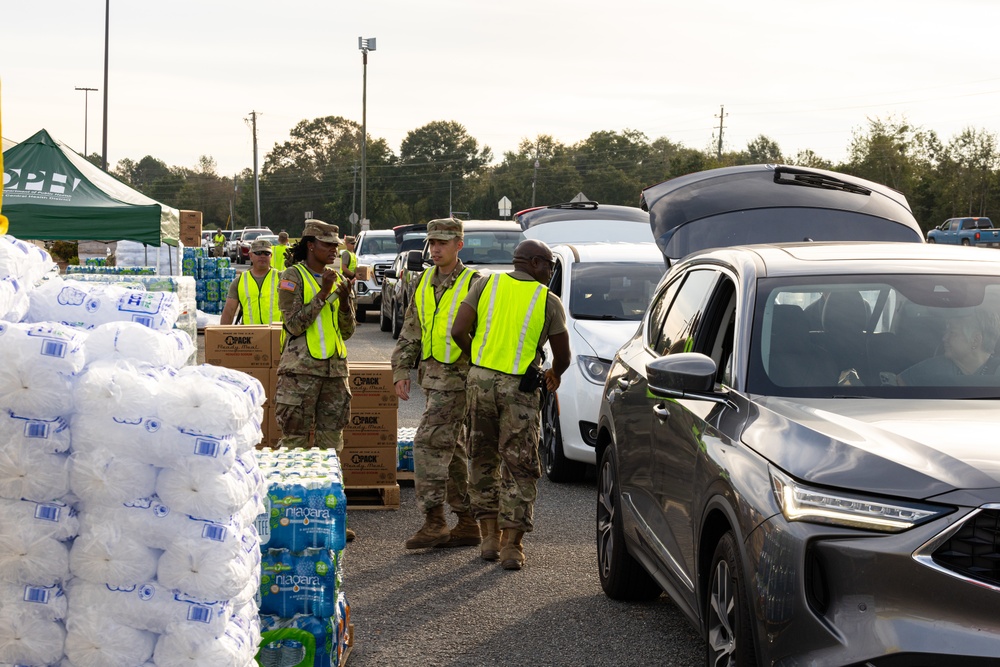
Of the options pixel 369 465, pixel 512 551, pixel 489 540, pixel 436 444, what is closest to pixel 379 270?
pixel 369 465

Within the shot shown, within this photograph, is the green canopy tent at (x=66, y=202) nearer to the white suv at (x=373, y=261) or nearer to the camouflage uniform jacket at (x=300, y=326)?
the camouflage uniform jacket at (x=300, y=326)

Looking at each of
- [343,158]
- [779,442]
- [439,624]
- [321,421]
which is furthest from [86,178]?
[343,158]

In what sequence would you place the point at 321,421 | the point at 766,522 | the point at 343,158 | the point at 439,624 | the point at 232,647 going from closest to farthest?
the point at 766,522
the point at 232,647
the point at 439,624
the point at 321,421
the point at 343,158

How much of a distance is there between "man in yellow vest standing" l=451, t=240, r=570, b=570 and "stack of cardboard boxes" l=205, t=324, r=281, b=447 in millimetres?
2753

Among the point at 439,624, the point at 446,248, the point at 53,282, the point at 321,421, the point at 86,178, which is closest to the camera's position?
the point at 53,282

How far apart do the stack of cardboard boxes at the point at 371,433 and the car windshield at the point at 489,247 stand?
7.26 metres

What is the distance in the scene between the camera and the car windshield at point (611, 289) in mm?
10180

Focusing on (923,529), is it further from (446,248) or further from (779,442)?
(446,248)

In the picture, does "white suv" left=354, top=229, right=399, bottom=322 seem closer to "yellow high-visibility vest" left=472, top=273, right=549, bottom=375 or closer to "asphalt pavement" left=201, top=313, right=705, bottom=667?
"asphalt pavement" left=201, top=313, right=705, bottom=667

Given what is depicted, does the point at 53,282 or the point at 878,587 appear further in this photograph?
the point at 53,282

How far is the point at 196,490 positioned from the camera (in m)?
3.87

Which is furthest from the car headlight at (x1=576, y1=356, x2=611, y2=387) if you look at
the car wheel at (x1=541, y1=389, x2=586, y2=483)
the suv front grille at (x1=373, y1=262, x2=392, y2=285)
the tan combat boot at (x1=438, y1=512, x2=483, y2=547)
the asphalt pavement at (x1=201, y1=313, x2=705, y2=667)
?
the suv front grille at (x1=373, y1=262, x2=392, y2=285)

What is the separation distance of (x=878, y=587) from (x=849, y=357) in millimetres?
1466

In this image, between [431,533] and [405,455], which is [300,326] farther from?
[405,455]
